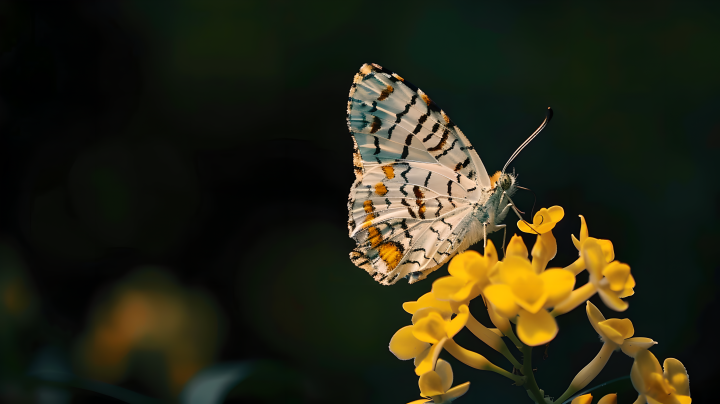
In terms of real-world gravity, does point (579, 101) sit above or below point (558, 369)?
above

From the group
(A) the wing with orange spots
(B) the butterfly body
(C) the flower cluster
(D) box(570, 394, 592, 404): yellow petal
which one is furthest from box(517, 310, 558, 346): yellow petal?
(A) the wing with orange spots

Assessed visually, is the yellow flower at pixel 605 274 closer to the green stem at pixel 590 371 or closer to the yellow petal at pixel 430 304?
the green stem at pixel 590 371

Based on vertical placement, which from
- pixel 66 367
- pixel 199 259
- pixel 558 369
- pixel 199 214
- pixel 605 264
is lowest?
pixel 558 369

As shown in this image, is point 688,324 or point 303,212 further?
point 303,212

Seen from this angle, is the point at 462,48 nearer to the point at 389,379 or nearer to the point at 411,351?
the point at 389,379

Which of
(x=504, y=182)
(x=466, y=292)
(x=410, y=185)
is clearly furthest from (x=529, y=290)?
(x=410, y=185)

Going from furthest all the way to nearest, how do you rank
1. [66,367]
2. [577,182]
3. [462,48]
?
[462,48]
[577,182]
[66,367]

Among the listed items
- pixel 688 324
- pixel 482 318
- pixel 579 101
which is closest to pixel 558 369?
pixel 482 318
